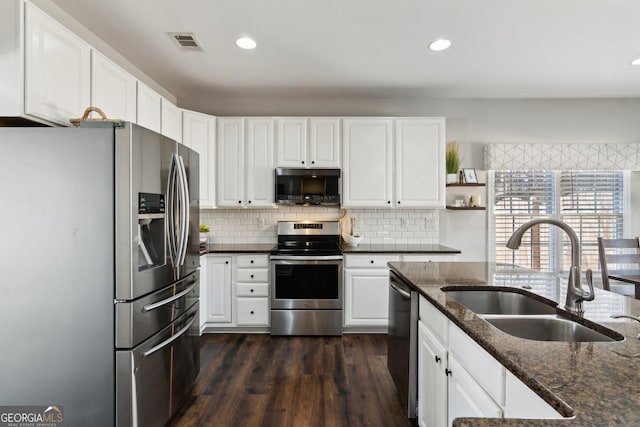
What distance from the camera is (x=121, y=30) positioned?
99.0 inches

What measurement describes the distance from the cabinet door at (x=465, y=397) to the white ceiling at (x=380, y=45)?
2175 millimetres

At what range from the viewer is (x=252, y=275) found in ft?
11.4

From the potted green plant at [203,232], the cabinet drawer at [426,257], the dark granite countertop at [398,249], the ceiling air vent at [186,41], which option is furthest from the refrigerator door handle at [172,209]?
the cabinet drawer at [426,257]

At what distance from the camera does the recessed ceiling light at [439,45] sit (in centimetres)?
262

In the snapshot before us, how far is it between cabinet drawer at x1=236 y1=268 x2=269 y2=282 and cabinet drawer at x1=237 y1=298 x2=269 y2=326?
21 centimetres

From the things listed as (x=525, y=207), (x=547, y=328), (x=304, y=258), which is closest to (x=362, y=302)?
(x=304, y=258)

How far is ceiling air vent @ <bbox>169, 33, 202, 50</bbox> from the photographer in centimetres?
259

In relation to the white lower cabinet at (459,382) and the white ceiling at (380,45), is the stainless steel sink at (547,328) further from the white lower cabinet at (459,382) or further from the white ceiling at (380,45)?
the white ceiling at (380,45)

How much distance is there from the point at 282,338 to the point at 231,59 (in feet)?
8.94

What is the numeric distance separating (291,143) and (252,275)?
4.92ft

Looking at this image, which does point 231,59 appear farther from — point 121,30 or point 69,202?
point 69,202

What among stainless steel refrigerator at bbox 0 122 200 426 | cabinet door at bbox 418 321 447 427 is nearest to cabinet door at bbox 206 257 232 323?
stainless steel refrigerator at bbox 0 122 200 426

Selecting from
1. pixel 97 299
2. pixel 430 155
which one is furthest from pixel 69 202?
pixel 430 155

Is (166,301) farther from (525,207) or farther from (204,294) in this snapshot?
(525,207)
